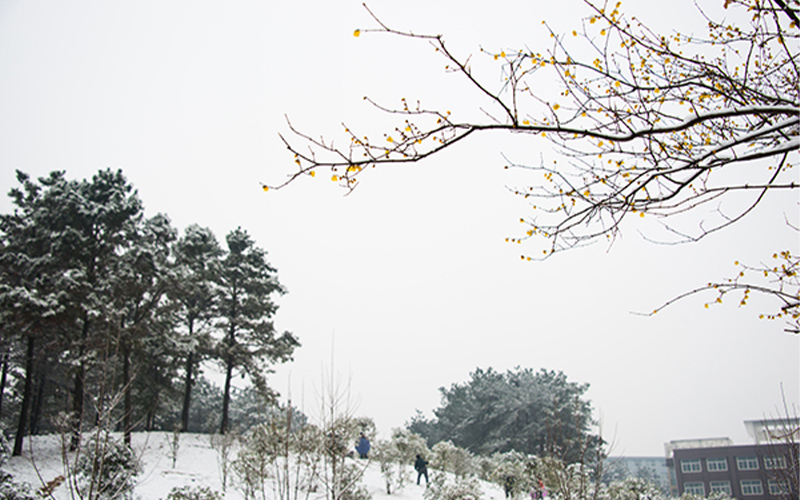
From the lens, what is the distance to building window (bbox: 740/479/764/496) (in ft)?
126

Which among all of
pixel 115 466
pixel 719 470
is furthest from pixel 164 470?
pixel 719 470

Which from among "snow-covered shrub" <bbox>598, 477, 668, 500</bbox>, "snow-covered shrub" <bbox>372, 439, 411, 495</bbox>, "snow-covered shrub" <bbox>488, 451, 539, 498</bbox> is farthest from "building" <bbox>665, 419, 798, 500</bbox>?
"snow-covered shrub" <bbox>372, 439, 411, 495</bbox>

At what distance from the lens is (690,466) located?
137 ft

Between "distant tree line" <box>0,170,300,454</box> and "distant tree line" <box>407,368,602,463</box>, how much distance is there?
16.3 metres

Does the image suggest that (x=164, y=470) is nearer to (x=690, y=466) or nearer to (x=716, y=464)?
(x=690, y=466)

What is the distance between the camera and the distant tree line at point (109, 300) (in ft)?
44.7

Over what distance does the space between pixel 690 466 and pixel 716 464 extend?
1981mm

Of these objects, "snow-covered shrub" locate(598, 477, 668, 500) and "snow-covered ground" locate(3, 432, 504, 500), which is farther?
"snow-covered shrub" locate(598, 477, 668, 500)

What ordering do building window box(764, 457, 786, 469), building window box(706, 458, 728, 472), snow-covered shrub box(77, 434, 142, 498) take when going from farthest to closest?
building window box(706, 458, 728, 472)
snow-covered shrub box(77, 434, 142, 498)
building window box(764, 457, 786, 469)

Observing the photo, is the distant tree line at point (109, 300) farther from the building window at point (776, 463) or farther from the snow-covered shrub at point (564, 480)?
the building window at point (776, 463)

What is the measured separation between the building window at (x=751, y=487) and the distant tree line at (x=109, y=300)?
4041 cm

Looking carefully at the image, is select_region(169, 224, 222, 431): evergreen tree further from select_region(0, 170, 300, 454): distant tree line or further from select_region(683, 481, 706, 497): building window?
select_region(683, 481, 706, 497): building window

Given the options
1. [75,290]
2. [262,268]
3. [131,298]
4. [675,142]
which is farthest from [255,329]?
[675,142]

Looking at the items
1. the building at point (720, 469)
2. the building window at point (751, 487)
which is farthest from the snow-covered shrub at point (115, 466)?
the building window at point (751, 487)
